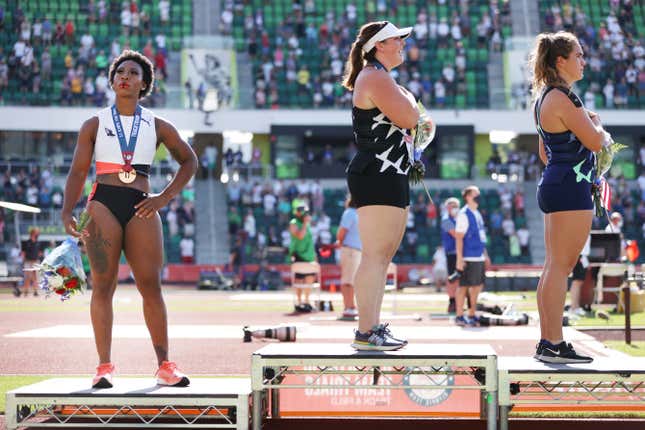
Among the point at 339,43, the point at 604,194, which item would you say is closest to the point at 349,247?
the point at 604,194

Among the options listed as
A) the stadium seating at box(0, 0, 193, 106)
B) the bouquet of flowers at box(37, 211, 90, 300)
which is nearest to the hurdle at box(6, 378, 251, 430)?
the bouquet of flowers at box(37, 211, 90, 300)

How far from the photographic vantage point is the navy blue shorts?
265 inches

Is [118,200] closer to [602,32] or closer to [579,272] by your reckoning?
[579,272]

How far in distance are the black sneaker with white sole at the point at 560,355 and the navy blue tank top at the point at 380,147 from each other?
135cm

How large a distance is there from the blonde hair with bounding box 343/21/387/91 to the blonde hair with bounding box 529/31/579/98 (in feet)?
3.21

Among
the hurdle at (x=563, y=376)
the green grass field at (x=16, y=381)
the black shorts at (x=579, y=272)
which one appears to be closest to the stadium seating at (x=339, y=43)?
the black shorts at (x=579, y=272)

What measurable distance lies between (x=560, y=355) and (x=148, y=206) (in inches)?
103

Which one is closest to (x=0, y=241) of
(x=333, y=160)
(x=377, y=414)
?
(x=333, y=160)

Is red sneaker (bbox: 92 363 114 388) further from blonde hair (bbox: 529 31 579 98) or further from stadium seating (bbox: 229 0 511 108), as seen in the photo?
stadium seating (bbox: 229 0 511 108)

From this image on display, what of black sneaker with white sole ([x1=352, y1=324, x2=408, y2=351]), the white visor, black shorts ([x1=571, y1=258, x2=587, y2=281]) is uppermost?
the white visor

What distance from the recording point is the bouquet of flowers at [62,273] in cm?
691

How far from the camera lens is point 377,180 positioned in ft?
22.2

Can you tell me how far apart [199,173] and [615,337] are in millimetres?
24676

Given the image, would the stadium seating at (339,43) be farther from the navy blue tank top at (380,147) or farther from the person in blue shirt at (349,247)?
the navy blue tank top at (380,147)
